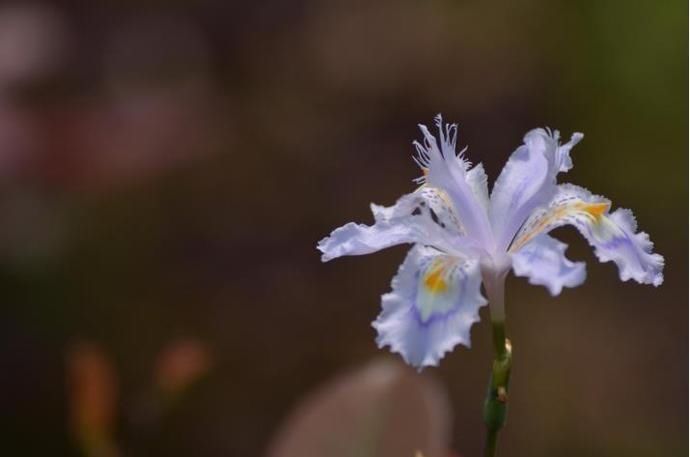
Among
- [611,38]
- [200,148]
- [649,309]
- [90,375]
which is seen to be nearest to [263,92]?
[200,148]

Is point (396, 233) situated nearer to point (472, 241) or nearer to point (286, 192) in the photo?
point (472, 241)

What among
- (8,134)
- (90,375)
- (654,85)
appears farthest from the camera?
(654,85)

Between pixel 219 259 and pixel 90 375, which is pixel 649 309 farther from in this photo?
pixel 90 375

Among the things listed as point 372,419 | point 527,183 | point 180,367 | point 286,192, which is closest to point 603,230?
point 527,183

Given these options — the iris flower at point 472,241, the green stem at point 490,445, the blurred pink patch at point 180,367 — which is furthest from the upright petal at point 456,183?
the blurred pink patch at point 180,367

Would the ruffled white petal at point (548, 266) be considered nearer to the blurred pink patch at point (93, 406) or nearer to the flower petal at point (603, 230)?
the flower petal at point (603, 230)

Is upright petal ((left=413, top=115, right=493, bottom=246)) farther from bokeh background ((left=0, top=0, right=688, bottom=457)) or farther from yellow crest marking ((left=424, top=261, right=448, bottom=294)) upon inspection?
bokeh background ((left=0, top=0, right=688, bottom=457))
